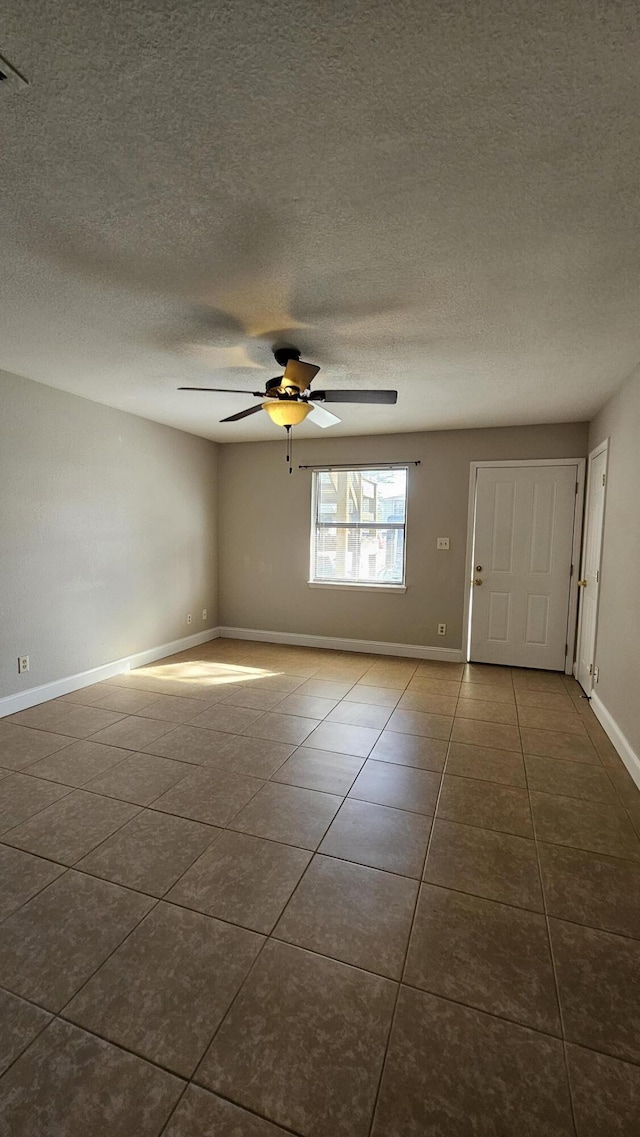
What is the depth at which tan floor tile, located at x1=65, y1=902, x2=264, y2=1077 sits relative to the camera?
126 cm

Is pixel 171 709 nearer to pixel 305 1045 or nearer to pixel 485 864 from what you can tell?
pixel 485 864

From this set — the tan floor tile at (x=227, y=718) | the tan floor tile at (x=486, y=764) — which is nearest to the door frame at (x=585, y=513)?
the tan floor tile at (x=486, y=764)

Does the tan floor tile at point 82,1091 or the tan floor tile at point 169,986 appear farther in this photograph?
the tan floor tile at point 169,986

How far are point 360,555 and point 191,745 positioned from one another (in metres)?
3.02

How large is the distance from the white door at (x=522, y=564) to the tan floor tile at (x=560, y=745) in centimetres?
158

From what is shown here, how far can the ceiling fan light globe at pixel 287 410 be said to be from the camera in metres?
2.79

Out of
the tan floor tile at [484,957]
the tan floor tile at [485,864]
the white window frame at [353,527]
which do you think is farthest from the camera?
the white window frame at [353,527]

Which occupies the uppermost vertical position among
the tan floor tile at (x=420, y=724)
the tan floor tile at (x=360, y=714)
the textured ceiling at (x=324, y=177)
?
the textured ceiling at (x=324, y=177)

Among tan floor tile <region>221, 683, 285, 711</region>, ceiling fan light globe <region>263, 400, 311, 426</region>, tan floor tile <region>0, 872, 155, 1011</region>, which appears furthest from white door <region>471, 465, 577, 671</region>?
tan floor tile <region>0, 872, 155, 1011</region>

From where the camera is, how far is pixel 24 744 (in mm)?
2955

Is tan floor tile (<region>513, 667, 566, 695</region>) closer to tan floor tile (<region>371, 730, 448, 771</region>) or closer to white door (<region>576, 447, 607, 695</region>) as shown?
white door (<region>576, 447, 607, 695</region>)

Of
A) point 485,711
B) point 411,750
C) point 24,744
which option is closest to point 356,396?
point 411,750

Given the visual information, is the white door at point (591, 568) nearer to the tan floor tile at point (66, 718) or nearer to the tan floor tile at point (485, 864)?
the tan floor tile at point (485, 864)

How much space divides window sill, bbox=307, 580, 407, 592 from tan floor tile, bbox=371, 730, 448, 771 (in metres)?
2.18
